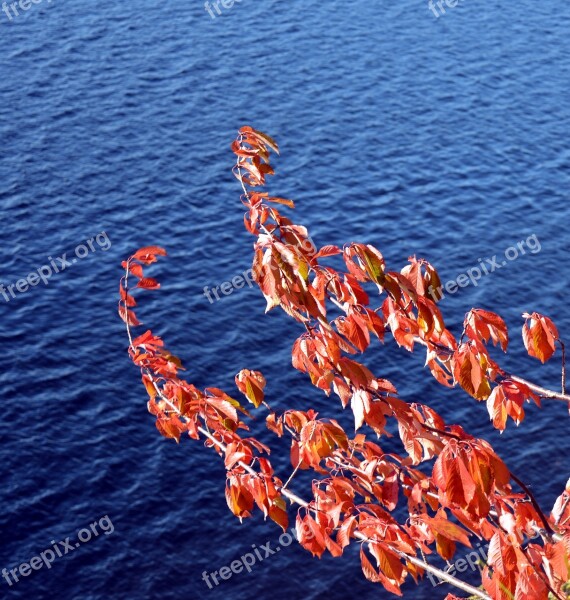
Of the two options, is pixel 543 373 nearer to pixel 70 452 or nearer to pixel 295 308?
pixel 70 452

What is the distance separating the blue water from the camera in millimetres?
25734

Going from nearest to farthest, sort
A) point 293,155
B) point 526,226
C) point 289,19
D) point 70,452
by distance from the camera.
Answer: point 70,452 → point 526,226 → point 293,155 → point 289,19

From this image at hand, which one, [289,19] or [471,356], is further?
[289,19]

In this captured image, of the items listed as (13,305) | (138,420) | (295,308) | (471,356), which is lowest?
(138,420)

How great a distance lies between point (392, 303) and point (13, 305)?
81.6 ft

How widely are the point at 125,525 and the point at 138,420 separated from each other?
380 cm

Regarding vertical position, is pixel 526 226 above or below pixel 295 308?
below

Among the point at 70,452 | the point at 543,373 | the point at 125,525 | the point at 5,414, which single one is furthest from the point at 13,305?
the point at 543,373

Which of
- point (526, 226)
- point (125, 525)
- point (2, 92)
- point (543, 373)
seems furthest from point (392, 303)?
point (2, 92)

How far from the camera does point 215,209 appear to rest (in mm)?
38281

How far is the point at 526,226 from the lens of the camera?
126 ft

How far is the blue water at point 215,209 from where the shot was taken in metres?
25.7

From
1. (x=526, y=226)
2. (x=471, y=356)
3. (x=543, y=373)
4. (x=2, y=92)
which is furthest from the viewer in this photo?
(x=2, y=92)

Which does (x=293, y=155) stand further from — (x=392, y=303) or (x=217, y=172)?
(x=392, y=303)
